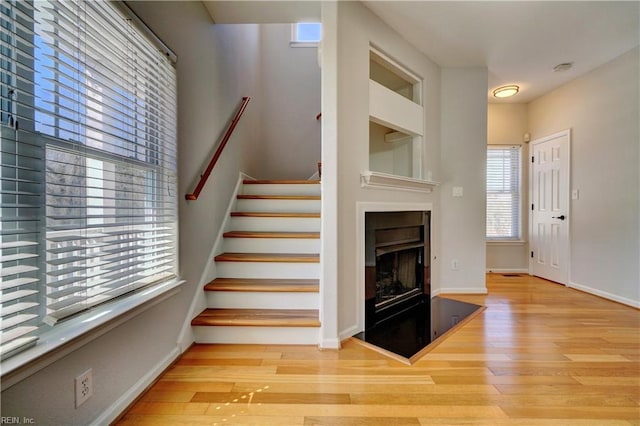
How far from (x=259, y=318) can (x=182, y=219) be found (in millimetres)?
902

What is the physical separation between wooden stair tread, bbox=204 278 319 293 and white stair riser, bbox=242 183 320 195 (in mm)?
1190

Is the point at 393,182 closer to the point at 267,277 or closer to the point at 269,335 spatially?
the point at 267,277

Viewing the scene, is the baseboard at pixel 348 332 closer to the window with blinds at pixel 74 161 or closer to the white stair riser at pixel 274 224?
the white stair riser at pixel 274 224

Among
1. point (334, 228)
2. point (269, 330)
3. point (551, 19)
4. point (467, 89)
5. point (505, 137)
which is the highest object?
point (551, 19)

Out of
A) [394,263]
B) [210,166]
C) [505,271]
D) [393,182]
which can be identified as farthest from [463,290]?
[210,166]

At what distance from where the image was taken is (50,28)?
112 centimetres

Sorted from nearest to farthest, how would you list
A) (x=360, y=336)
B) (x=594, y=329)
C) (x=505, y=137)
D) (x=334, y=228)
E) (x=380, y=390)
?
(x=380, y=390) → (x=334, y=228) → (x=360, y=336) → (x=594, y=329) → (x=505, y=137)

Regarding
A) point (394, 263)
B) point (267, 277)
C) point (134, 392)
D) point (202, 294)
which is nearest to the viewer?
point (134, 392)

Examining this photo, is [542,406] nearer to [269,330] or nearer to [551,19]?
[269,330]

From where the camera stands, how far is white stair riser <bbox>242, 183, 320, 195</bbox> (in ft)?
11.0

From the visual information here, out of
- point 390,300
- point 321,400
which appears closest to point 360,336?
point 390,300

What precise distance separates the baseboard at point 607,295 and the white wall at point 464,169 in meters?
1.31

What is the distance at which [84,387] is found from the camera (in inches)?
48.6

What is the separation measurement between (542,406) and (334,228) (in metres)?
1.50
